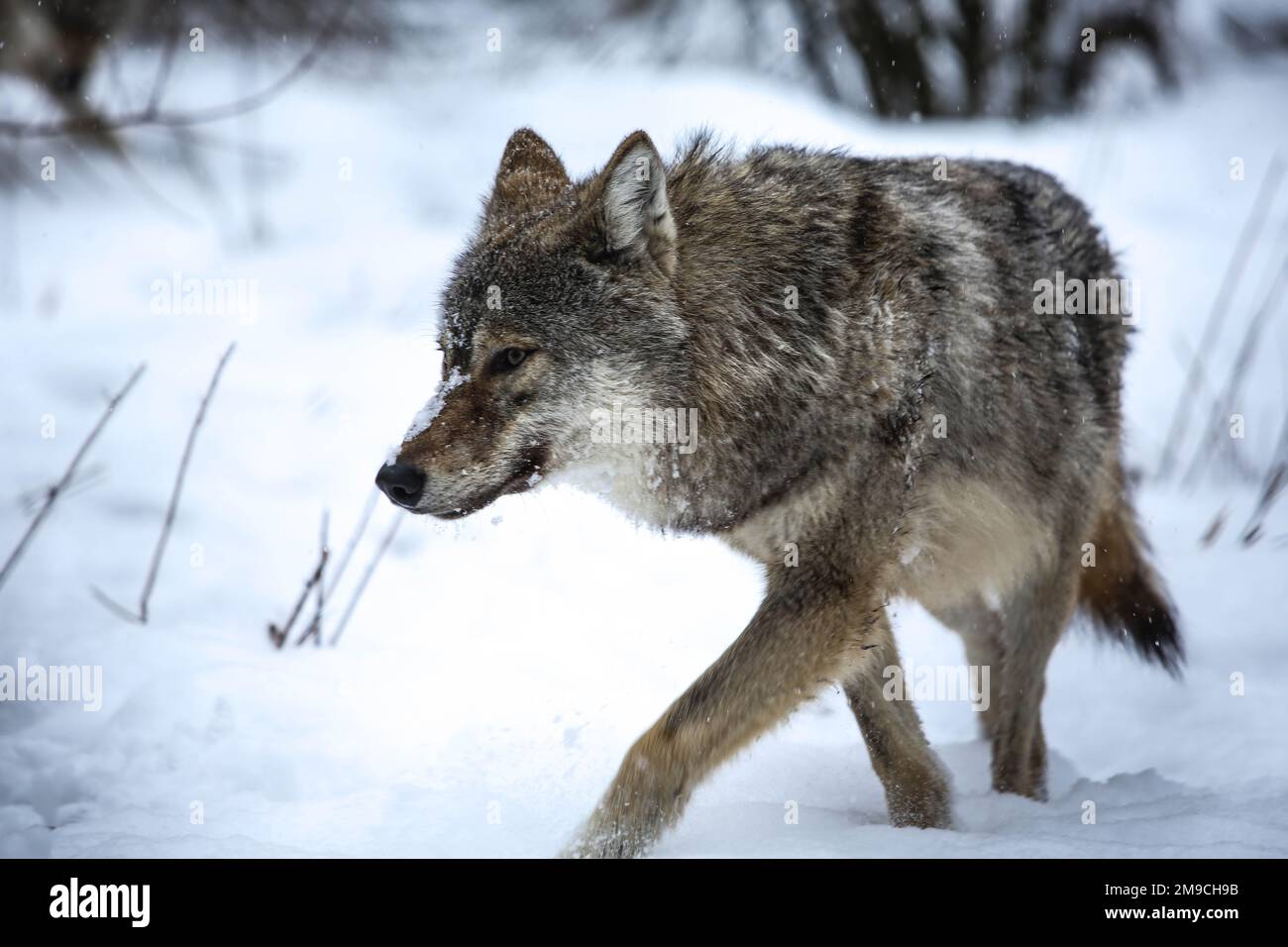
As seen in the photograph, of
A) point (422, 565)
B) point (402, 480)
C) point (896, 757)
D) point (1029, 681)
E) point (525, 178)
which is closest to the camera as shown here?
point (402, 480)

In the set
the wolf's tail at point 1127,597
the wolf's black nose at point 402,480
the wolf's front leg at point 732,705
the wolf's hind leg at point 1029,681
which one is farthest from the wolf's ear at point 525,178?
the wolf's tail at point 1127,597

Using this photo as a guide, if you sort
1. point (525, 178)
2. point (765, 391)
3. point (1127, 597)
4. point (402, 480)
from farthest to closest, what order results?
point (1127, 597)
point (525, 178)
point (765, 391)
point (402, 480)

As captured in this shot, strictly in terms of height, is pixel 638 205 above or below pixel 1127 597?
above

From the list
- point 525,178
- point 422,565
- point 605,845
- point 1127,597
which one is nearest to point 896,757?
point 605,845

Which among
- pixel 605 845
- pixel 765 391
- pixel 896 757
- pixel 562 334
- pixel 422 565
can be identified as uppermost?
pixel 562 334

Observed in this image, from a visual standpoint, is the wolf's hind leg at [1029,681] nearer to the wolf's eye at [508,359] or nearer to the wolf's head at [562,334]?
the wolf's head at [562,334]

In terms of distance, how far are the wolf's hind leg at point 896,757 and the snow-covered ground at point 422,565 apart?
0.44 ft

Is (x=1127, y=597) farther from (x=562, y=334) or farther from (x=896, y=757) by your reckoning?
(x=562, y=334)

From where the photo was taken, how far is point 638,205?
2994 mm

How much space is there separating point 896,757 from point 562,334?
1494 mm

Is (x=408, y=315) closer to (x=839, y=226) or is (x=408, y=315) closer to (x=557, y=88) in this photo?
(x=557, y=88)

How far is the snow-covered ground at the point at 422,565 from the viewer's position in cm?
329

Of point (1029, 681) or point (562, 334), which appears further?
point (1029, 681)

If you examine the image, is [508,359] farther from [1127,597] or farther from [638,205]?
[1127,597]
